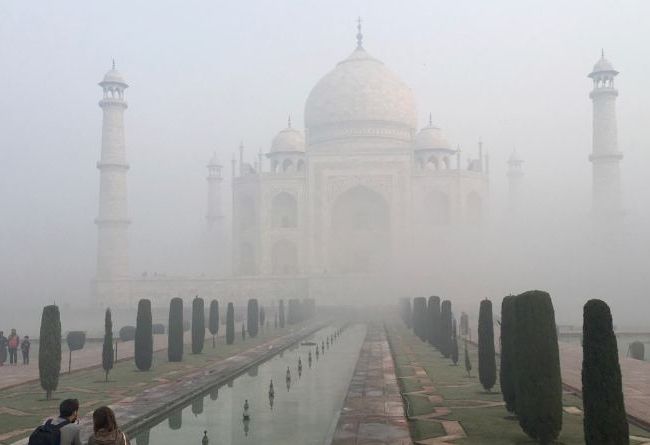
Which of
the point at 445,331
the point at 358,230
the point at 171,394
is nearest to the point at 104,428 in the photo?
the point at 171,394

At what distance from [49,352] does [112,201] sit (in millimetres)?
31766

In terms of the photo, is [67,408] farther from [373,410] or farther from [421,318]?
[421,318]

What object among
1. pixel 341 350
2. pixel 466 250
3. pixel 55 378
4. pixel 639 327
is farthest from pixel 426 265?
pixel 55 378

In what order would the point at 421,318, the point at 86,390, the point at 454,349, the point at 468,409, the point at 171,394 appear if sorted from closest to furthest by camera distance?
the point at 468,409 < the point at 171,394 < the point at 86,390 < the point at 454,349 < the point at 421,318

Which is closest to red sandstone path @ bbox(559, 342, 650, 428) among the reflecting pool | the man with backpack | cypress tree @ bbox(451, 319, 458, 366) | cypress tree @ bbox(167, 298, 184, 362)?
cypress tree @ bbox(451, 319, 458, 366)

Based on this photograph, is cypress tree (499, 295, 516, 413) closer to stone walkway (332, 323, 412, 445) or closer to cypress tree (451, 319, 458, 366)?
stone walkway (332, 323, 412, 445)

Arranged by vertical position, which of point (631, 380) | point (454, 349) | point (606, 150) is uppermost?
point (606, 150)

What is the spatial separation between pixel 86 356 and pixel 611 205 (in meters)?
33.0

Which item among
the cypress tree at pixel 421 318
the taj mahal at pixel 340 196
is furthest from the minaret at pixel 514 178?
the cypress tree at pixel 421 318

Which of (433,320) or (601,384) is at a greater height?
(601,384)

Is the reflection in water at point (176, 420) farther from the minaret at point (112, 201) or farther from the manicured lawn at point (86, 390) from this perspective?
the minaret at point (112, 201)

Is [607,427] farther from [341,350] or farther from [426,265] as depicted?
[426,265]

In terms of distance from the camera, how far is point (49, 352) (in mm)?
11984

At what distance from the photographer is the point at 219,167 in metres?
58.9
